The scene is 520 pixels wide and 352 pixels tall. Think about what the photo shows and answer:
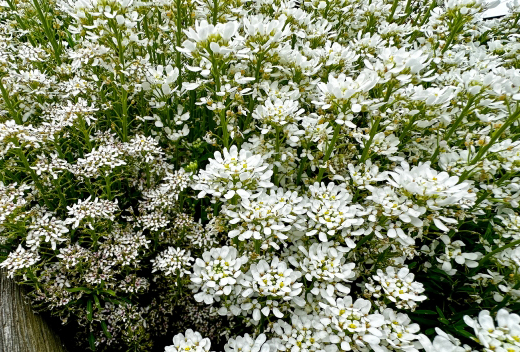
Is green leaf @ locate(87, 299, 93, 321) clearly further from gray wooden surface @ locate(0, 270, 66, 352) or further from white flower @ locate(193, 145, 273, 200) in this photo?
white flower @ locate(193, 145, 273, 200)

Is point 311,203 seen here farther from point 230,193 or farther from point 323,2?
point 323,2

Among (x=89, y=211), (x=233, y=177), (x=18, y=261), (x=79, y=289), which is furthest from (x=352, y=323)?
(x=18, y=261)

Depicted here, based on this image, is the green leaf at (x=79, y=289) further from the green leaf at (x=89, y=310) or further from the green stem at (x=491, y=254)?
the green stem at (x=491, y=254)

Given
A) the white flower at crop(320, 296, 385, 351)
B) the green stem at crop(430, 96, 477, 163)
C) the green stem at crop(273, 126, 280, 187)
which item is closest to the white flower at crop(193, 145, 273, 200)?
the green stem at crop(273, 126, 280, 187)

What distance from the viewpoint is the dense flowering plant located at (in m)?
1.62

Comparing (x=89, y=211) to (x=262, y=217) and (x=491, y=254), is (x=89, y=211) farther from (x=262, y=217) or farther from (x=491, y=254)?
(x=491, y=254)

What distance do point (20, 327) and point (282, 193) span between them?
6.19ft

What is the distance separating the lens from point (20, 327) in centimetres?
214

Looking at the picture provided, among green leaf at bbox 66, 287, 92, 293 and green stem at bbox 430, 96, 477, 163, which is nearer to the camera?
green stem at bbox 430, 96, 477, 163

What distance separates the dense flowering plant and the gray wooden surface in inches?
5.3

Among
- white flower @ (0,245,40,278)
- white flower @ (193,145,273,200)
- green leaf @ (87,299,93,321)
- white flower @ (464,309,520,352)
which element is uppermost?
white flower @ (193,145,273,200)

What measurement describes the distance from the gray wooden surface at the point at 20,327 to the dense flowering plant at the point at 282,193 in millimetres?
136

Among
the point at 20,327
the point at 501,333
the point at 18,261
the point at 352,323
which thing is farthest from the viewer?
the point at 20,327

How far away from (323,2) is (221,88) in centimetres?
124
